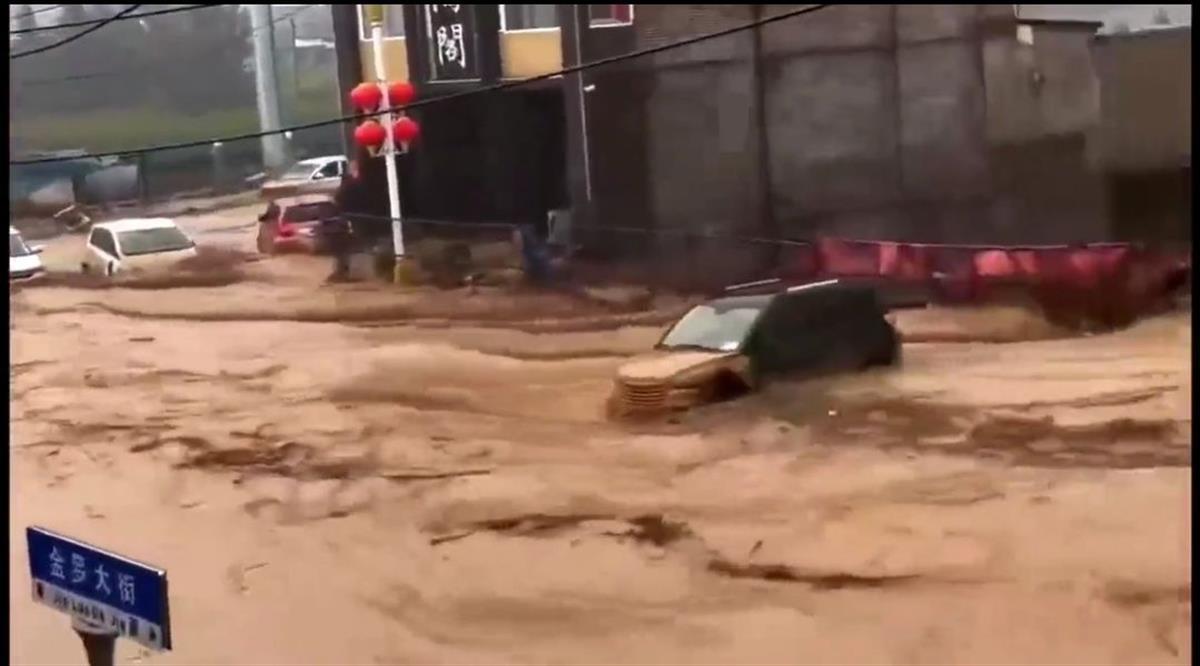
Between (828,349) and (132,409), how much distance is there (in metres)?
0.48

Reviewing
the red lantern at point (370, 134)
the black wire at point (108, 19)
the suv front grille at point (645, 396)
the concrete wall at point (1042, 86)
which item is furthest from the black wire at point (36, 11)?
the concrete wall at point (1042, 86)

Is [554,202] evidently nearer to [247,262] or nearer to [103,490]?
[247,262]

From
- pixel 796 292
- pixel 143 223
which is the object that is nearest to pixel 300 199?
pixel 143 223

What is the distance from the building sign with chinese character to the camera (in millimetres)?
987

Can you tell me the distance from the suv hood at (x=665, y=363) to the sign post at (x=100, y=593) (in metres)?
0.31

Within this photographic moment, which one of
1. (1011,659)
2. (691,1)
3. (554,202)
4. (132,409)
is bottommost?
(1011,659)

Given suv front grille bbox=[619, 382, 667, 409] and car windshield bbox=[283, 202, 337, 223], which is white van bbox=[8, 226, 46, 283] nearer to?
car windshield bbox=[283, 202, 337, 223]

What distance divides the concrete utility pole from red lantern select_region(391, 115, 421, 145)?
8 centimetres

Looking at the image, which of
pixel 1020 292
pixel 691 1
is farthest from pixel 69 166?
pixel 1020 292

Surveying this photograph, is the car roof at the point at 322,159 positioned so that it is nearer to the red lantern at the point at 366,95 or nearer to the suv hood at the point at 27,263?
the red lantern at the point at 366,95

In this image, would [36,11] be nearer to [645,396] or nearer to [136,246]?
[136,246]

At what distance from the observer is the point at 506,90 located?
3.24ft

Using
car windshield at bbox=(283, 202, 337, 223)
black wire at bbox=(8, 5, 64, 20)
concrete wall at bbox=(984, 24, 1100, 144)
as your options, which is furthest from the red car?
concrete wall at bbox=(984, 24, 1100, 144)

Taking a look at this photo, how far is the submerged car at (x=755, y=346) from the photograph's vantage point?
0.90 meters
